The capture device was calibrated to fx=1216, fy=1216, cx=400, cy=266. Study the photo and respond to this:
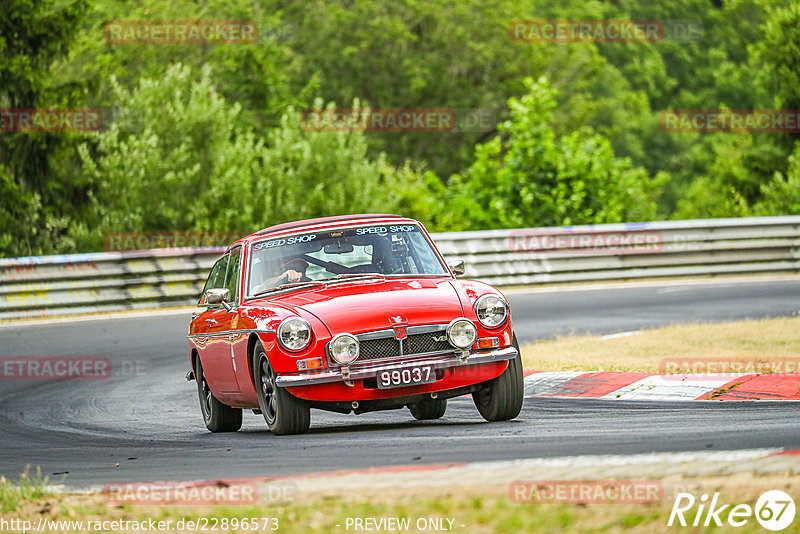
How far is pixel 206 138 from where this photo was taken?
93.2 feet

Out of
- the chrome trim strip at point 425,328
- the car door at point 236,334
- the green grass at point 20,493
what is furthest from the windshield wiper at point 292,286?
the green grass at point 20,493

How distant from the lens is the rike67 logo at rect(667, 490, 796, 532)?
4.55 m

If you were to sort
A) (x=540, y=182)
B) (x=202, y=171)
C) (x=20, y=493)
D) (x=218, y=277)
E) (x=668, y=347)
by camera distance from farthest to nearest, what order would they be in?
(x=202, y=171), (x=540, y=182), (x=668, y=347), (x=218, y=277), (x=20, y=493)

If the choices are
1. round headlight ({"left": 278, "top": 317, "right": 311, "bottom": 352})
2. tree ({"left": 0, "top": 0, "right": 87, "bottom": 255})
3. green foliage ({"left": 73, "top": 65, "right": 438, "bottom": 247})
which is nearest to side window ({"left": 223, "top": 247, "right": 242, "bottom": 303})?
round headlight ({"left": 278, "top": 317, "right": 311, "bottom": 352})

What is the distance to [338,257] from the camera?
931 cm

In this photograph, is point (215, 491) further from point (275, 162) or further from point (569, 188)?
point (275, 162)

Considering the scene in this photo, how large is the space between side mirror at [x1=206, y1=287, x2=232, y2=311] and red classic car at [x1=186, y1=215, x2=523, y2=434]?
1 cm

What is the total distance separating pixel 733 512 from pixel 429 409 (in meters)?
5.01

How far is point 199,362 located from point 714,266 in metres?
13.7

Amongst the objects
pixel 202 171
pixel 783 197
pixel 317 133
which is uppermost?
pixel 317 133

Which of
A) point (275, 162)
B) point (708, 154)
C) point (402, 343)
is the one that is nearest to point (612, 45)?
point (708, 154)

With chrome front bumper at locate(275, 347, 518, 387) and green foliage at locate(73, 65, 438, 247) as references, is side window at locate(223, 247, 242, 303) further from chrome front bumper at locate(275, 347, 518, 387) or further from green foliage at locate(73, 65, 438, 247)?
green foliage at locate(73, 65, 438, 247)

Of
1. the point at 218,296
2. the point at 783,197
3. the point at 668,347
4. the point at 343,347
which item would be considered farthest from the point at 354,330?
the point at 783,197

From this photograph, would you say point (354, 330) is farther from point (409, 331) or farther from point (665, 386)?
point (665, 386)
